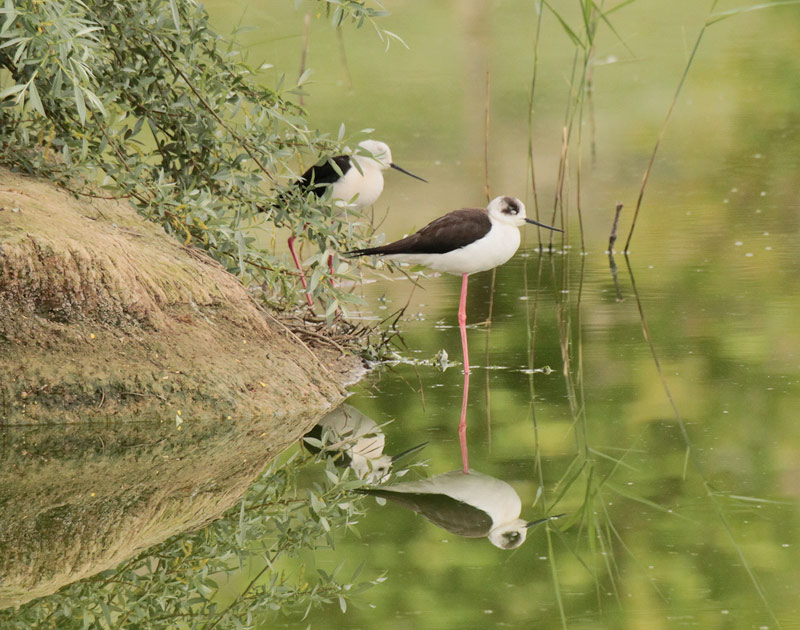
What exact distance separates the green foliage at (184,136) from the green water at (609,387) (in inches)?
23.0

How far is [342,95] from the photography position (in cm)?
1650

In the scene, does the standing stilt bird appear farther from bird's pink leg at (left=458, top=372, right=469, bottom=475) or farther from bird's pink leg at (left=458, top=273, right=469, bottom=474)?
bird's pink leg at (left=458, top=372, right=469, bottom=475)

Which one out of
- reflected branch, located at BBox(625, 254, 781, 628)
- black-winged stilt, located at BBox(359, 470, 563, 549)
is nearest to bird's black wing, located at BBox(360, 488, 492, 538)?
black-winged stilt, located at BBox(359, 470, 563, 549)

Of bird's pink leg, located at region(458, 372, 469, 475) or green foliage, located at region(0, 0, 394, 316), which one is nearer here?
bird's pink leg, located at region(458, 372, 469, 475)

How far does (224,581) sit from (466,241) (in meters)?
2.76

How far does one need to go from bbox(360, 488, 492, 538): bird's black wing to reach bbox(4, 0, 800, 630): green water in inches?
2.5

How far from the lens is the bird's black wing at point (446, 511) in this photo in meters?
4.52

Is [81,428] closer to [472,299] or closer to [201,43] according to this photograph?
[201,43]

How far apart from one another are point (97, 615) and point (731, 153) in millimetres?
10346

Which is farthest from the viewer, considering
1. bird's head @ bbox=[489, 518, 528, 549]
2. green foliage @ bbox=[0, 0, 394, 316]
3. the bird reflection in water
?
green foliage @ bbox=[0, 0, 394, 316]

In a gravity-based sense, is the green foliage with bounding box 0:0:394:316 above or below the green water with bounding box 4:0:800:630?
above

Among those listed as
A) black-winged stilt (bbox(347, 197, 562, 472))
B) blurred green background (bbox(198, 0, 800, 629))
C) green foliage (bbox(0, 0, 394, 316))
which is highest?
green foliage (bbox(0, 0, 394, 316))

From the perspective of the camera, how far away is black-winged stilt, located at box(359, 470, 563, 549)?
14.8 feet

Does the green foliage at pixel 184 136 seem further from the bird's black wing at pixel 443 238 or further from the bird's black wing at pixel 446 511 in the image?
the bird's black wing at pixel 446 511
